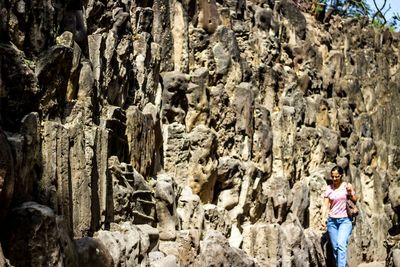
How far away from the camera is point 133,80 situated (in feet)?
24.1

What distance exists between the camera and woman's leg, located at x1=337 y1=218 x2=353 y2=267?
325 inches

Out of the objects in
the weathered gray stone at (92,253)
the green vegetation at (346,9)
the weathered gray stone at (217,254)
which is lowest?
the weathered gray stone at (217,254)

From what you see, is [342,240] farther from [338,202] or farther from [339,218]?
[338,202]

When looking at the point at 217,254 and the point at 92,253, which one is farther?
the point at 217,254

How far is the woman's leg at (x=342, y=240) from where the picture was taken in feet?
27.1

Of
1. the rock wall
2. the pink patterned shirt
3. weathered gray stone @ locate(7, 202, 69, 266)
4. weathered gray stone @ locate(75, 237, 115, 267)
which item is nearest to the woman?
the pink patterned shirt

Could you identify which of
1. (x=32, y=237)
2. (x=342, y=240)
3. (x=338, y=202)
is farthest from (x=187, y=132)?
(x=32, y=237)

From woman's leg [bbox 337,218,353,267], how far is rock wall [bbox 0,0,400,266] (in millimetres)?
1045

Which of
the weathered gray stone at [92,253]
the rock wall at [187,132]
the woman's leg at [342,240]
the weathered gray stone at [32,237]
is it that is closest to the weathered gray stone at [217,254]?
the rock wall at [187,132]

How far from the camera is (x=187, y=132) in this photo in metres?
8.69

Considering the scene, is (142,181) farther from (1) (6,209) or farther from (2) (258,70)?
(2) (258,70)

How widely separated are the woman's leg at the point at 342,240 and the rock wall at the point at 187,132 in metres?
1.05

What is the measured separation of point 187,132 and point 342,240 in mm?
2473

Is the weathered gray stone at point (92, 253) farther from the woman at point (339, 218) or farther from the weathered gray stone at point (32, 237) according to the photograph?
the woman at point (339, 218)
